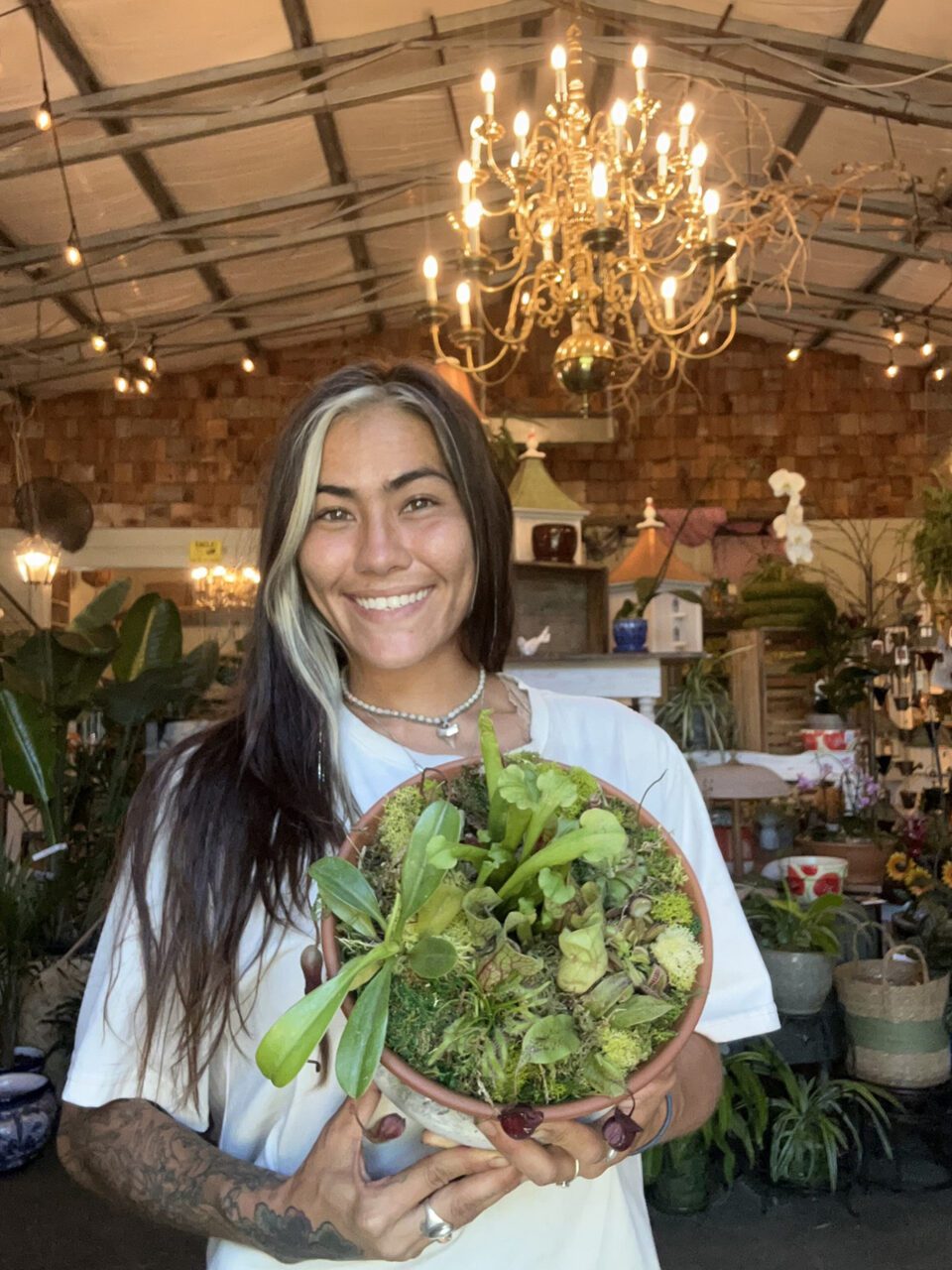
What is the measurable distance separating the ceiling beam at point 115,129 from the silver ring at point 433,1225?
442 centimetres

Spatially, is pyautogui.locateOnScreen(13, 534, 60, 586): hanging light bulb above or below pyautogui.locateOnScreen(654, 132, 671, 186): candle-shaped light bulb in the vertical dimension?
below

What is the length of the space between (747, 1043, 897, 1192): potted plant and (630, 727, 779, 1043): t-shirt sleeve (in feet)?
5.77

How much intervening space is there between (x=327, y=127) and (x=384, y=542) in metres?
5.17

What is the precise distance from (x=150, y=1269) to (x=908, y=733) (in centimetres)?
435

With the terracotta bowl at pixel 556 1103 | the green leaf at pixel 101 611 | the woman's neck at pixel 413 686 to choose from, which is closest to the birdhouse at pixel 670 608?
the green leaf at pixel 101 611

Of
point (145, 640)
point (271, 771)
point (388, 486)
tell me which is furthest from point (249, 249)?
point (271, 771)

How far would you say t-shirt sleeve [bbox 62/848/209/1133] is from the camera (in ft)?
3.16

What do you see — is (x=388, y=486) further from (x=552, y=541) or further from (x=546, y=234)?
(x=546, y=234)

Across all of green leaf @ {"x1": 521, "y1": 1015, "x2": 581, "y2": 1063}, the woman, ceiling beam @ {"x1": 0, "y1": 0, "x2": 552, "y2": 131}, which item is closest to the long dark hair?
the woman

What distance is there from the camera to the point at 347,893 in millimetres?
660

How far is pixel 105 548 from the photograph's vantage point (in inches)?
345

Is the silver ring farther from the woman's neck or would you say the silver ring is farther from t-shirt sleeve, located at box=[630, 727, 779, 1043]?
the woman's neck

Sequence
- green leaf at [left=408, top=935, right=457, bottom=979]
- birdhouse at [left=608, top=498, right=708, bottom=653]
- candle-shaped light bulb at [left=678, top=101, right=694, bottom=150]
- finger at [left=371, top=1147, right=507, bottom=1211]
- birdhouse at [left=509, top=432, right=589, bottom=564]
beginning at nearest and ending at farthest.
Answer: green leaf at [left=408, top=935, right=457, bottom=979] < finger at [left=371, top=1147, right=507, bottom=1211] < birdhouse at [left=509, top=432, right=589, bottom=564] < candle-shaped light bulb at [left=678, top=101, right=694, bottom=150] < birdhouse at [left=608, top=498, right=708, bottom=653]

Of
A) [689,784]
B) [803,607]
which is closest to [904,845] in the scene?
[803,607]
